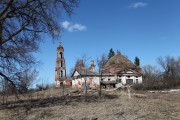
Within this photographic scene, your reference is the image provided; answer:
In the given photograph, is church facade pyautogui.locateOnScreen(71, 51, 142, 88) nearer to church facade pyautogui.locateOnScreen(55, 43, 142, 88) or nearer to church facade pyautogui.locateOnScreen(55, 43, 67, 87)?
church facade pyautogui.locateOnScreen(55, 43, 142, 88)

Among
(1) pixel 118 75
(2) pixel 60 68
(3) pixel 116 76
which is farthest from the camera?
(2) pixel 60 68

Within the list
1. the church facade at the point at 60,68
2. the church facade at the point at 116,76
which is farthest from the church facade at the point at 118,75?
the church facade at the point at 60,68

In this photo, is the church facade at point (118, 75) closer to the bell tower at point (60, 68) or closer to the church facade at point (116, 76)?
the church facade at point (116, 76)

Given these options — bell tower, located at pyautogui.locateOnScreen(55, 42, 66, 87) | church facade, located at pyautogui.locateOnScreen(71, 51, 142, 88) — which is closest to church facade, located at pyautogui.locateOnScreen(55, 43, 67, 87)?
bell tower, located at pyautogui.locateOnScreen(55, 42, 66, 87)

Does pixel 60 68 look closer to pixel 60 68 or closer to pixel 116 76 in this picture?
pixel 60 68

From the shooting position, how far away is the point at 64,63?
79125 mm

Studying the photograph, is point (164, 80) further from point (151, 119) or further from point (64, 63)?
point (151, 119)

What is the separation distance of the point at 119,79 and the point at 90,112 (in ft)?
177

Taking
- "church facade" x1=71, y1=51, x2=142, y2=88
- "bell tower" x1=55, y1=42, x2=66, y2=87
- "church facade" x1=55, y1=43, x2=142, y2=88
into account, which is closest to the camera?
"church facade" x1=55, y1=43, x2=142, y2=88

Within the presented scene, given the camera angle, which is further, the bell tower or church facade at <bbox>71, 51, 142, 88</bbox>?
the bell tower

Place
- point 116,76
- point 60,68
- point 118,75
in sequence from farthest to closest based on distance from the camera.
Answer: point 60,68 < point 118,75 < point 116,76

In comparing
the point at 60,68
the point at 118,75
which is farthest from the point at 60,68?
the point at 118,75

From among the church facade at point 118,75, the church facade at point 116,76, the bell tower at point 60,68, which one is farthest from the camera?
the bell tower at point 60,68

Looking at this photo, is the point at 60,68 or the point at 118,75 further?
the point at 60,68
